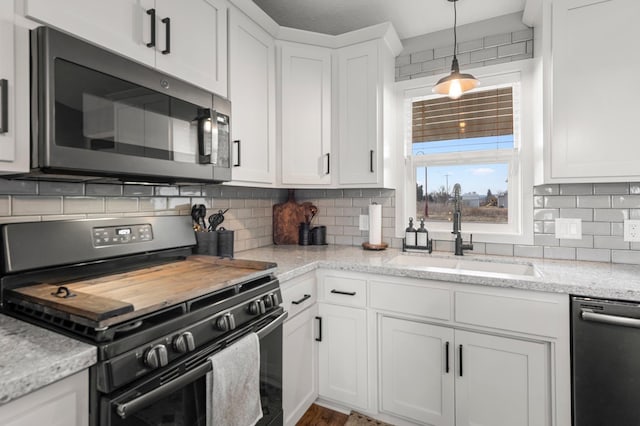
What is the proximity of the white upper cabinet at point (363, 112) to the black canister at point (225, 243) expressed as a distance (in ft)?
2.82

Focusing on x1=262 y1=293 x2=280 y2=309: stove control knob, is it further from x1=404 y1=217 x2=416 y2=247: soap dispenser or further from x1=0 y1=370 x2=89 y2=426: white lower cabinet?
x1=404 y1=217 x2=416 y2=247: soap dispenser

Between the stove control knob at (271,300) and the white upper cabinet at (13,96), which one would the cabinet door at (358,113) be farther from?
the white upper cabinet at (13,96)

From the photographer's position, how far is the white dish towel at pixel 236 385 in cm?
106

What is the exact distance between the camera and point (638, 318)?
1.29 metres

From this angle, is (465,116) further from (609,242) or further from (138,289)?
(138,289)

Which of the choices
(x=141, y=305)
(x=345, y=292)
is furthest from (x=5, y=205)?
(x=345, y=292)

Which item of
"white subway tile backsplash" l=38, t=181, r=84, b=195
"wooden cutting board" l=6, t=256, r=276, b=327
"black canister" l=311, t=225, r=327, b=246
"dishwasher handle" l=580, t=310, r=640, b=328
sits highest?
"white subway tile backsplash" l=38, t=181, r=84, b=195

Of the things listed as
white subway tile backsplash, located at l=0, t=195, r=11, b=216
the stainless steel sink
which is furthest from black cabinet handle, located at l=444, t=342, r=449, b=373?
white subway tile backsplash, located at l=0, t=195, r=11, b=216

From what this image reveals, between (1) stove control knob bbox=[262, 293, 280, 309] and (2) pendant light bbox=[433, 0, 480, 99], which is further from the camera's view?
(2) pendant light bbox=[433, 0, 480, 99]

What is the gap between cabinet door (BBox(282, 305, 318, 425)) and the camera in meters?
1.67

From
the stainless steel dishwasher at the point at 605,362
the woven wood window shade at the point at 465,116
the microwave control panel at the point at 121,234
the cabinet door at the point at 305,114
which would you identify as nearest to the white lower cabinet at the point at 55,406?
the microwave control panel at the point at 121,234

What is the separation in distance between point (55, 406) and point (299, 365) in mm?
1205

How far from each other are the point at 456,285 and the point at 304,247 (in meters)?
1.14

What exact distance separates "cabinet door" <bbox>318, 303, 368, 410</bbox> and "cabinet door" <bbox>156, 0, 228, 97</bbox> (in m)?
1.35
